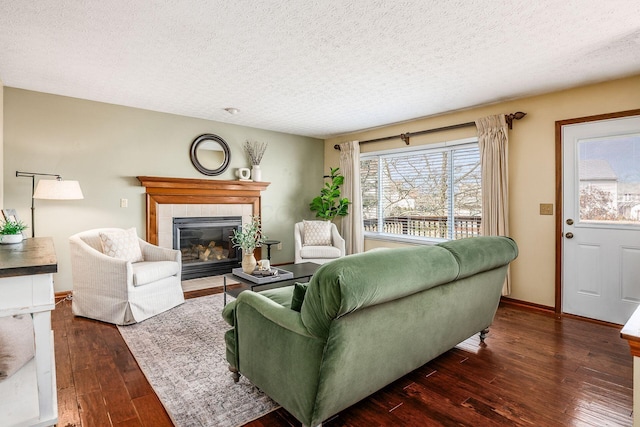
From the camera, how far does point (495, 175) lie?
4.03m

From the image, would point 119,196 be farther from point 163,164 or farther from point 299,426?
point 299,426

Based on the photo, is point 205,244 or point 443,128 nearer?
point 443,128

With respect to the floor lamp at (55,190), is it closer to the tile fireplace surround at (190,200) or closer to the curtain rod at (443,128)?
the tile fireplace surround at (190,200)

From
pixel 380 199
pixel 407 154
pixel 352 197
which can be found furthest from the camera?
pixel 352 197

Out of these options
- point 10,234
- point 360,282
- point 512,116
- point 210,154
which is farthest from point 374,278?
point 210,154

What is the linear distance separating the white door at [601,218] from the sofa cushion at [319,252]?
2694mm

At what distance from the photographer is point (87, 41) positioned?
2.59 meters

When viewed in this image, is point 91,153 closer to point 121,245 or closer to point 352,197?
point 121,245

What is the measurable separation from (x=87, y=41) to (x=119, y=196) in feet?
7.20

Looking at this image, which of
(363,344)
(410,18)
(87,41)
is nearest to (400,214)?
(410,18)

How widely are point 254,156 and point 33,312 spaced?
418 cm

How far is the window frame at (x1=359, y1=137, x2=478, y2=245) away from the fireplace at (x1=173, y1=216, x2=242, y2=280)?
87.2 inches

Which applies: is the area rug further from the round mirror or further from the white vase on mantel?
the white vase on mantel

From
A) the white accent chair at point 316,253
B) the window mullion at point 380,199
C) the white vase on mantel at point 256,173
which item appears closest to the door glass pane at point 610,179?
the window mullion at point 380,199
